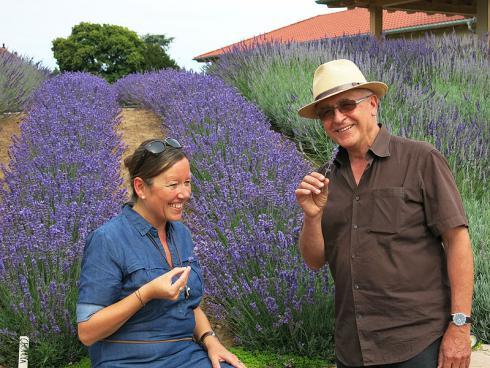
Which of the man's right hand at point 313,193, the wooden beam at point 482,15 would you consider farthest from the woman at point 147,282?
the wooden beam at point 482,15

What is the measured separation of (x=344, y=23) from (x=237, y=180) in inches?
997

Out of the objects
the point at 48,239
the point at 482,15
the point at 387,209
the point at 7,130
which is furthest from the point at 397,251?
the point at 482,15

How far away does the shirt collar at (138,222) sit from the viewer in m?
2.15

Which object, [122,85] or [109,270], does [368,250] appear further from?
[122,85]

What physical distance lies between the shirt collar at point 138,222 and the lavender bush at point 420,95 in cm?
204

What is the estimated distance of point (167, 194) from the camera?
85.4 inches

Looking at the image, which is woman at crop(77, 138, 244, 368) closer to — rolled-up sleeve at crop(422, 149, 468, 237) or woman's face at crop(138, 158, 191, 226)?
woman's face at crop(138, 158, 191, 226)

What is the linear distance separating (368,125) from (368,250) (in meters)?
0.44

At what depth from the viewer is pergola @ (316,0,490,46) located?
1241cm

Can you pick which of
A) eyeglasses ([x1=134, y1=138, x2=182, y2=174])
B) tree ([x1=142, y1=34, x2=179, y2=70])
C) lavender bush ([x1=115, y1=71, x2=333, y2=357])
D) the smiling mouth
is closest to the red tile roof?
tree ([x1=142, y1=34, x2=179, y2=70])

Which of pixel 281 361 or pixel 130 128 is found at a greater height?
pixel 130 128

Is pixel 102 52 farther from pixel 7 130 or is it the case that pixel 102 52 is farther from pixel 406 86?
pixel 406 86

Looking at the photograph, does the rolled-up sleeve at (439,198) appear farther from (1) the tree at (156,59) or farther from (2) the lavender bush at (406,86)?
(1) the tree at (156,59)

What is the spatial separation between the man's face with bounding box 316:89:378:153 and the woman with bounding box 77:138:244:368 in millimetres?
554
